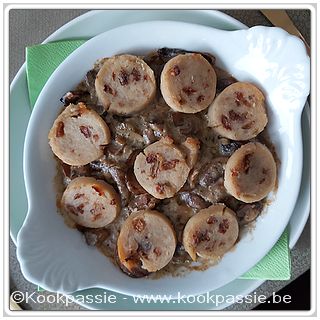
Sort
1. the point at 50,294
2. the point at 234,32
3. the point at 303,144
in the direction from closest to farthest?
the point at 234,32
the point at 303,144
the point at 50,294

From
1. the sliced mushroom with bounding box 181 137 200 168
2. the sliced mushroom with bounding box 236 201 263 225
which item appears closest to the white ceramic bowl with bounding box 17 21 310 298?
the sliced mushroom with bounding box 236 201 263 225

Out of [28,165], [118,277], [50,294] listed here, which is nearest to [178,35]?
[28,165]

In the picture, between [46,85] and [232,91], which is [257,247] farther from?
[46,85]

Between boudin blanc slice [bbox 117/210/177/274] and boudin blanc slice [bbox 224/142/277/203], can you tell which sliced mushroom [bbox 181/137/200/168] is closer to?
boudin blanc slice [bbox 224/142/277/203]

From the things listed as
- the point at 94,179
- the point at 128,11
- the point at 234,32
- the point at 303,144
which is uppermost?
the point at 128,11

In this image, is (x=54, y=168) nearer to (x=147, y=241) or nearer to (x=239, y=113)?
(x=147, y=241)

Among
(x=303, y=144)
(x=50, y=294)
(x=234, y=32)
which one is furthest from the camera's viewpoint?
(x=50, y=294)

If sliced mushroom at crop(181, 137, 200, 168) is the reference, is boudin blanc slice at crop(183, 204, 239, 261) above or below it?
below

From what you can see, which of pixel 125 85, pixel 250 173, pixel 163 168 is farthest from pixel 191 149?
pixel 125 85
